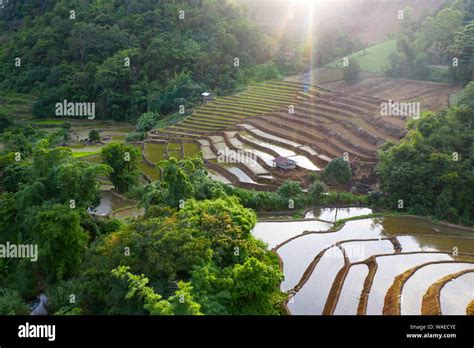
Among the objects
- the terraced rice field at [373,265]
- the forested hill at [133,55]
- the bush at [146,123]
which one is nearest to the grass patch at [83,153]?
the bush at [146,123]

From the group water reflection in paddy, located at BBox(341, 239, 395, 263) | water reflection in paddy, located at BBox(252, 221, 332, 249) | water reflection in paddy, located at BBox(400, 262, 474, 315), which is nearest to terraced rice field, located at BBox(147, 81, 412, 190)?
water reflection in paddy, located at BBox(252, 221, 332, 249)

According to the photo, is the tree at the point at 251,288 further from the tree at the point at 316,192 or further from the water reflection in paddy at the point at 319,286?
the tree at the point at 316,192

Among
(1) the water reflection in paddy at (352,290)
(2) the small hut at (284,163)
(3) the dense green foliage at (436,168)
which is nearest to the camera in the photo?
(1) the water reflection in paddy at (352,290)

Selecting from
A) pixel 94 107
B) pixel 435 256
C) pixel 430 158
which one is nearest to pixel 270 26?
pixel 94 107

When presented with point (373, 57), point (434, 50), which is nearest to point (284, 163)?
point (434, 50)

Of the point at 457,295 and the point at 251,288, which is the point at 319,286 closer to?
the point at 251,288
